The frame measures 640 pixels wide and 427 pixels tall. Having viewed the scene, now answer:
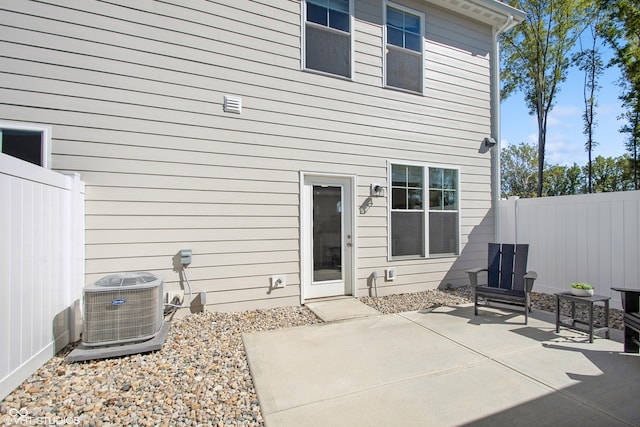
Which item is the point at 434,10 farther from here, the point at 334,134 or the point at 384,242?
the point at 384,242

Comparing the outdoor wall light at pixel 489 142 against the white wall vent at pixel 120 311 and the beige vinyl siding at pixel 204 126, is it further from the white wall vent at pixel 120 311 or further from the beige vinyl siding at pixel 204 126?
the white wall vent at pixel 120 311

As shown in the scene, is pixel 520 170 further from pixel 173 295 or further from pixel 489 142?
pixel 173 295

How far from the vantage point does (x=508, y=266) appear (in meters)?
4.57

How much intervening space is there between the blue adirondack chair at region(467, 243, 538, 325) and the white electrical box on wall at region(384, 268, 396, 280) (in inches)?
48.9

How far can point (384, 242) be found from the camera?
530cm

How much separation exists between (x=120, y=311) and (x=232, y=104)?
287 cm

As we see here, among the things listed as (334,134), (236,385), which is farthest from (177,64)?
(236,385)

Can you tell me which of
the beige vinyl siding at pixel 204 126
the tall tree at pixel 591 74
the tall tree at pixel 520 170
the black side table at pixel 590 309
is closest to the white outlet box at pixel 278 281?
the beige vinyl siding at pixel 204 126

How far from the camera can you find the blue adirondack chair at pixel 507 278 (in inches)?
161

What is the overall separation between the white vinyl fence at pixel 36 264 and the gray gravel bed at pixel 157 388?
204 millimetres

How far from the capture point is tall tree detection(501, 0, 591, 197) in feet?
36.9

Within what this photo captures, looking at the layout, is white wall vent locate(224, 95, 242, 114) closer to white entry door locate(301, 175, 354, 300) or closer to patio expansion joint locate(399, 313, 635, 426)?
white entry door locate(301, 175, 354, 300)

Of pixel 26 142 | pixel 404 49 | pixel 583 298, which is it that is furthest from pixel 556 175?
pixel 26 142

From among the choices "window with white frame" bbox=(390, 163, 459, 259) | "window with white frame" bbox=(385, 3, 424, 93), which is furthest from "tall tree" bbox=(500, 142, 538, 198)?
"window with white frame" bbox=(385, 3, 424, 93)
